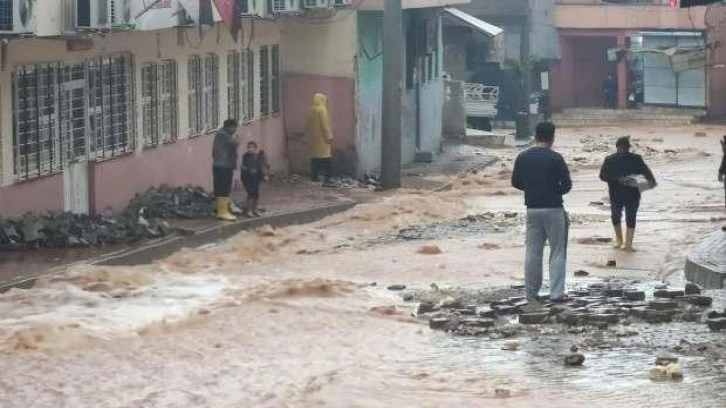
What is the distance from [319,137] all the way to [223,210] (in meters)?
6.94

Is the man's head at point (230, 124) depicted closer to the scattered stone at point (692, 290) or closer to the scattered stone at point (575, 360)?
the scattered stone at point (692, 290)

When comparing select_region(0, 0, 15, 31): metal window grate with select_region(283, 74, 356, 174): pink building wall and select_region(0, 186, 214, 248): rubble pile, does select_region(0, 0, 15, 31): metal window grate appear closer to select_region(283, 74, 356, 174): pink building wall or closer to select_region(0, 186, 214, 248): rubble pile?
select_region(0, 186, 214, 248): rubble pile

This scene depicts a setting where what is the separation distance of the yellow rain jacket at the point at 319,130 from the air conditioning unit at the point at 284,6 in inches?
63.9

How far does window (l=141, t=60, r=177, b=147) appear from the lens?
24438 millimetres

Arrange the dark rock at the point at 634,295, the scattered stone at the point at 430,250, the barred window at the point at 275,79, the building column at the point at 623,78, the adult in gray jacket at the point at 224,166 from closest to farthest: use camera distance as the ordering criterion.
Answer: the dark rock at the point at 634,295, the scattered stone at the point at 430,250, the adult in gray jacket at the point at 224,166, the barred window at the point at 275,79, the building column at the point at 623,78

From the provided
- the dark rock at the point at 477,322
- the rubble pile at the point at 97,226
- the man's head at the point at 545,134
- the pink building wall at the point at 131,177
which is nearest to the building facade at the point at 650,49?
the pink building wall at the point at 131,177

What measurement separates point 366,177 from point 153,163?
7574mm

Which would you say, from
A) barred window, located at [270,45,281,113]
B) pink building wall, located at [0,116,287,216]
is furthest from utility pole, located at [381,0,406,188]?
barred window, located at [270,45,281,113]

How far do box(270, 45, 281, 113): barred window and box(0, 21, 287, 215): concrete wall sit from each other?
0.58 ft

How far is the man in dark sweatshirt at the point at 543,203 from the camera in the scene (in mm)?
14242

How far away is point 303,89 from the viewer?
31.7 meters

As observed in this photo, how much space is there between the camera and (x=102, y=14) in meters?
19.5

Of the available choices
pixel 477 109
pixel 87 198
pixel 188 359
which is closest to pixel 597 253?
pixel 87 198

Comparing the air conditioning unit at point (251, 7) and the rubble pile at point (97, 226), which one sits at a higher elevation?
the air conditioning unit at point (251, 7)
